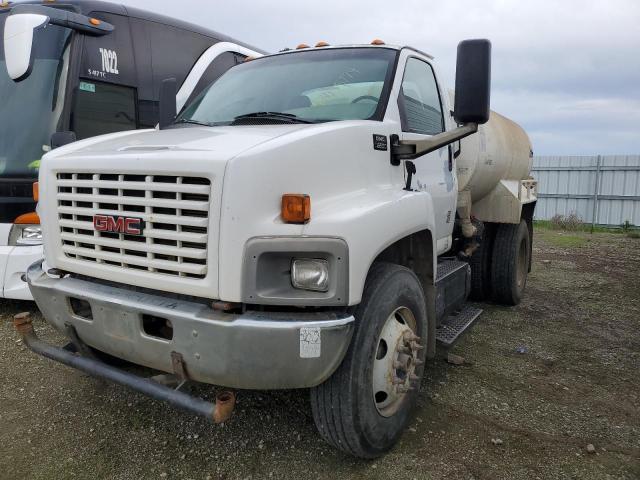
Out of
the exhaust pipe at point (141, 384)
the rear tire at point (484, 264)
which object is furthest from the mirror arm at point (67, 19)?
the rear tire at point (484, 264)

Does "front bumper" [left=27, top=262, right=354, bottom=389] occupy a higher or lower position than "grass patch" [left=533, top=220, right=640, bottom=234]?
higher

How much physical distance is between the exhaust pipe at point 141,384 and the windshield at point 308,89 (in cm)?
164

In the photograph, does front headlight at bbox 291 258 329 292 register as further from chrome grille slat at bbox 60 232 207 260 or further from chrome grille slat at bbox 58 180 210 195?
chrome grille slat at bbox 58 180 210 195

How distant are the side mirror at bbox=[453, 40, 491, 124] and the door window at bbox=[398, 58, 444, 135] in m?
0.45

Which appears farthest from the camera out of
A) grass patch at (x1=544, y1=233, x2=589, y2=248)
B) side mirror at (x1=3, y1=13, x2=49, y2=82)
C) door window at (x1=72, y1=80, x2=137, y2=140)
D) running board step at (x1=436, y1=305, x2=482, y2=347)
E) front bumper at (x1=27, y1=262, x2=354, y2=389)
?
grass patch at (x1=544, y1=233, x2=589, y2=248)

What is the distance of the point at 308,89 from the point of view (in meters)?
3.48

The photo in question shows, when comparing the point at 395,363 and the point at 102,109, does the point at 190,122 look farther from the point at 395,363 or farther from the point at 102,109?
the point at 102,109

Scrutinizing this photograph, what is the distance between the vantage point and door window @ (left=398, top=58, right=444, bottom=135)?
140 inches

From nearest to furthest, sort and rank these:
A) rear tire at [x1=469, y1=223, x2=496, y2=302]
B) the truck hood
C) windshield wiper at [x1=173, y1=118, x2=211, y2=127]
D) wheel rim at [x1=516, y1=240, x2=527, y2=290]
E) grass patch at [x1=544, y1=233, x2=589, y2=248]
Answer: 1. the truck hood
2. windshield wiper at [x1=173, y1=118, x2=211, y2=127]
3. rear tire at [x1=469, y1=223, x2=496, y2=302]
4. wheel rim at [x1=516, y1=240, x2=527, y2=290]
5. grass patch at [x1=544, y1=233, x2=589, y2=248]

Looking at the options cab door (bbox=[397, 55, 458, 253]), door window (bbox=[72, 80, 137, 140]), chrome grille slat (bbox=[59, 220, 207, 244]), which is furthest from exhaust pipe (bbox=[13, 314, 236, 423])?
door window (bbox=[72, 80, 137, 140])

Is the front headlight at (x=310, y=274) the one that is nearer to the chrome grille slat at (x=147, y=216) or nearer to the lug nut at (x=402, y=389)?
the chrome grille slat at (x=147, y=216)

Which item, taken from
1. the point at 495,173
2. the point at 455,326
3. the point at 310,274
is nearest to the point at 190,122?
the point at 310,274

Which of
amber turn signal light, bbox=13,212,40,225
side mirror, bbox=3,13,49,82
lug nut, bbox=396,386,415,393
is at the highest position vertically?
side mirror, bbox=3,13,49,82

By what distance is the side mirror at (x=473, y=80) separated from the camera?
299 cm
